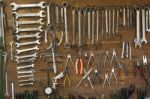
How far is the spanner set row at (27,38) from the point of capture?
339cm

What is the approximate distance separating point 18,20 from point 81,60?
596 millimetres

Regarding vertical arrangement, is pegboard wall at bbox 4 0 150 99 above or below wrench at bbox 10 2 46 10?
below

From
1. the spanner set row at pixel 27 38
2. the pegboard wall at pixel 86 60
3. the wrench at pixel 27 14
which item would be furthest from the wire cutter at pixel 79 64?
the wrench at pixel 27 14

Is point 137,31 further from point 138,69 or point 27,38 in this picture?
point 27,38

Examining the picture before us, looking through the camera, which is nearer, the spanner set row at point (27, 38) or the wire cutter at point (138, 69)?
the spanner set row at point (27, 38)

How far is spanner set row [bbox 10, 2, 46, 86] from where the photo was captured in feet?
11.1

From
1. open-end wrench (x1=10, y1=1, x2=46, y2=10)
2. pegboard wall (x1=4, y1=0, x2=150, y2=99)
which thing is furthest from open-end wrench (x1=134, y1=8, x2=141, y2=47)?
open-end wrench (x1=10, y1=1, x2=46, y2=10)

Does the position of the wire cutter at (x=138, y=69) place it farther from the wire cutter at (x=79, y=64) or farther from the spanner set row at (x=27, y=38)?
the spanner set row at (x=27, y=38)

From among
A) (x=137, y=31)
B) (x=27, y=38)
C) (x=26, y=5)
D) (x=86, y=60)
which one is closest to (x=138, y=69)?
(x=137, y=31)

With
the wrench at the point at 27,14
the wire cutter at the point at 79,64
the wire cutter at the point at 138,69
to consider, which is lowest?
the wire cutter at the point at 138,69

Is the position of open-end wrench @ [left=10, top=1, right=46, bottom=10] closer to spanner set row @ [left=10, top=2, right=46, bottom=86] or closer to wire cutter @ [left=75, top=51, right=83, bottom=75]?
spanner set row @ [left=10, top=2, right=46, bottom=86]

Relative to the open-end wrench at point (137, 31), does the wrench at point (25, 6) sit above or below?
above

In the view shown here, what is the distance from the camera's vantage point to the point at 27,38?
3418 millimetres

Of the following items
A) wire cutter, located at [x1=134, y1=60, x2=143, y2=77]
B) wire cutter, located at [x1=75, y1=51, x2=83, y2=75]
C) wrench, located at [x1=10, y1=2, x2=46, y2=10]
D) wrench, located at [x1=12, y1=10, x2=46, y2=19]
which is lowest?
wire cutter, located at [x1=134, y1=60, x2=143, y2=77]
